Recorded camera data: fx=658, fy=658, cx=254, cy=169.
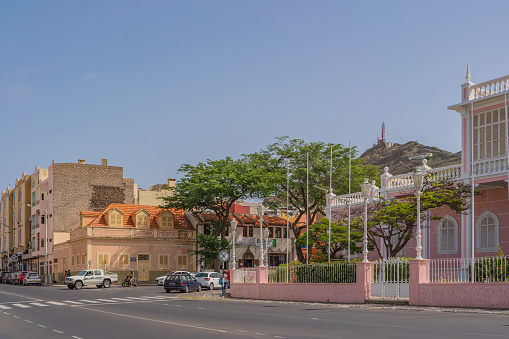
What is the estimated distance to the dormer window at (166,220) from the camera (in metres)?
67.9

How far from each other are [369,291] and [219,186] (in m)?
33.9

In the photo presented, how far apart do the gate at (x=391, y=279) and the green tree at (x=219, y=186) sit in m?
33.1

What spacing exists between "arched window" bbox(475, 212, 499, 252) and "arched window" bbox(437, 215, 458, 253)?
166 centimetres

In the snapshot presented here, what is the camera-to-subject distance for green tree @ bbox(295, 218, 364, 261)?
130 ft

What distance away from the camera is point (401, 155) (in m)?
131

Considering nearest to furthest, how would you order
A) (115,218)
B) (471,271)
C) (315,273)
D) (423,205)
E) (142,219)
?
(471,271) → (315,273) → (423,205) → (115,218) → (142,219)

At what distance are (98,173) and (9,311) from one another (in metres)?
49.9

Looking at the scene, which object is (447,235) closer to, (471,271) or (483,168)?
(483,168)

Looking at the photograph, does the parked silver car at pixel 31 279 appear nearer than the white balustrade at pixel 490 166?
No

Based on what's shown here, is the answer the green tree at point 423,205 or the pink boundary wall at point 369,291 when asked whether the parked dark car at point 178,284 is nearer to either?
the pink boundary wall at point 369,291

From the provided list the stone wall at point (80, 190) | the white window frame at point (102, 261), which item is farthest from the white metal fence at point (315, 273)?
the stone wall at point (80, 190)

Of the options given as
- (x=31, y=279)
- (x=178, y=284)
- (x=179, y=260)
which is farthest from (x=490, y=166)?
(x=31, y=279)

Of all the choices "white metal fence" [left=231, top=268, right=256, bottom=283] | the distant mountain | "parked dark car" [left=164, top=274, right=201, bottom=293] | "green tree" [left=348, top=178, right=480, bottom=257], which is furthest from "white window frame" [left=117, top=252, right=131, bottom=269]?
the distant mountain

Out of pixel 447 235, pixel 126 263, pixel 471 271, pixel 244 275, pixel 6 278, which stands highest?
pixel 447 235
